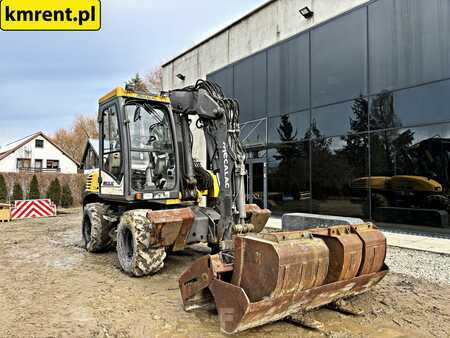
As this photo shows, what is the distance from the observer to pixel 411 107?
919 cm

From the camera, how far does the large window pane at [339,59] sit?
10.3m

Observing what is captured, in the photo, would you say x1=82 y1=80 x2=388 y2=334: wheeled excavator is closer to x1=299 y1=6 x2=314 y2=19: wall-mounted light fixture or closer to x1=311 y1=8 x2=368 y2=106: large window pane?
x1=311 y1=8 x2=368 y2=106: large window pane

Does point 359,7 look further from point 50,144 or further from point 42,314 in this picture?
point 50,144

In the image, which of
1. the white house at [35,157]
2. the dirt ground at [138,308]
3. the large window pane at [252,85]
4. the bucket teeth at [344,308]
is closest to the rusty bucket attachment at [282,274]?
the bucket teeth at [344,308]

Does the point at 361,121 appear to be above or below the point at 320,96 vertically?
below

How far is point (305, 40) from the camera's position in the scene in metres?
11.9

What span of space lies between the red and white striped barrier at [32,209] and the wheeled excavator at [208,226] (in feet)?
30.5

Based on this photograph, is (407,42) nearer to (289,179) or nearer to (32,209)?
(289,179)

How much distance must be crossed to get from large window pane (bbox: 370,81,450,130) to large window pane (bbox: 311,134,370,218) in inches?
27.7

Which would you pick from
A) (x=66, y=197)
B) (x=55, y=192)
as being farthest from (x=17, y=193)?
(x=66, y=197)

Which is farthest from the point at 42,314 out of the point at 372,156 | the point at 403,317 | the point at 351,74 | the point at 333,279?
the point at 351,74

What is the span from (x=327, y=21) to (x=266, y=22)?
270cm

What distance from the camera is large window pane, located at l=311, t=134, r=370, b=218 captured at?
1009cm

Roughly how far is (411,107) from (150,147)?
6653 millimetres
